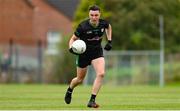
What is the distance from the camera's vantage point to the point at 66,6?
212 ft

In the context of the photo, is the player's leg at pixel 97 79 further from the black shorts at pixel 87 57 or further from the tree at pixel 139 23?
the tree at pixel 139 23

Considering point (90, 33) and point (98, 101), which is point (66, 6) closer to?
point (98, 101)

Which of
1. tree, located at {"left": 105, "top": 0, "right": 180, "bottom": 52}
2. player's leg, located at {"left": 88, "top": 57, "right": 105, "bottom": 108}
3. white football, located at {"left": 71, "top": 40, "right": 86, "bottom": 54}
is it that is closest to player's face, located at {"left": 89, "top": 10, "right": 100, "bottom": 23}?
white football, located at {"left": 71, "top": 40, "right": 86, "bottom": 54}

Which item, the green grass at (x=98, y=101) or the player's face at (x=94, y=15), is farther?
the player's face at (x=94, y=15)

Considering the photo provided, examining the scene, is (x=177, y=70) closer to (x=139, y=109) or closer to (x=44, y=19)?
(x=44, y=19)

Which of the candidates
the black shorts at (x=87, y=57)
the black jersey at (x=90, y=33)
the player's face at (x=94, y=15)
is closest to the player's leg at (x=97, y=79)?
the black shorts at (x=87, y=57)

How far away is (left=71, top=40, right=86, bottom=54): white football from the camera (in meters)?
15.8

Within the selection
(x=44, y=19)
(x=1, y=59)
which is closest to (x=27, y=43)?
(x=44, y=19)

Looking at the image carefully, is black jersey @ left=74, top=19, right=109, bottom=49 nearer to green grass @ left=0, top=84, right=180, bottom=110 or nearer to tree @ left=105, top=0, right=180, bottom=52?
green grass @ left=0, top=84, right=180, bottom=110

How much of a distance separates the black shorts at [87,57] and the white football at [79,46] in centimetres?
26

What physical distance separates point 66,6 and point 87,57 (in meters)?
48.5

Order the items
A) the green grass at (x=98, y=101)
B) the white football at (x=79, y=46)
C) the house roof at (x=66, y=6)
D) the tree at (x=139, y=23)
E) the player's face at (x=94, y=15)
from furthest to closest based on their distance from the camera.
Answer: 1. the house roof at (x=66, y=6)
2. the tree at (x=139, y=23)
3. the player's face at (x=94, y=15)
4. the white football at (x=79, y=46)
5. the green grass at (x=98, y=101)

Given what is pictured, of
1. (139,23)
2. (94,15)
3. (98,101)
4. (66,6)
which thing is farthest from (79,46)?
(66,6)

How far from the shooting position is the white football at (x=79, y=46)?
15770 millimetres
